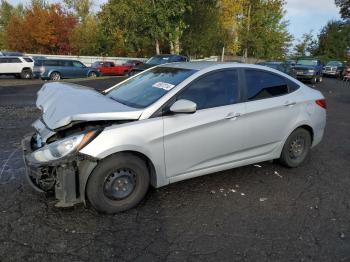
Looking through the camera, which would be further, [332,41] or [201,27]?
[332,41]

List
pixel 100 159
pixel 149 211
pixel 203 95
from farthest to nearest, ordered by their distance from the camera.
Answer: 1. pixel 203 95
2. pixel 149 211
3. pixel 100 159

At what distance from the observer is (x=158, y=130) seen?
409cm

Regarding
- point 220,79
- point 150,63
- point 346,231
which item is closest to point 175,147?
point 220,79

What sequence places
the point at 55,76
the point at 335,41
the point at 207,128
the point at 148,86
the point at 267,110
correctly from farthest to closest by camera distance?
the point at 335,41 → the point at 55,76 → the point at 267,110 → the point at 148,86 → the point at 207,128

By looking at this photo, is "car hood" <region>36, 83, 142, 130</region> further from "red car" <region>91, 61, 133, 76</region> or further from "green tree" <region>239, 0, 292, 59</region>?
"green tree" <region>239, 0, 292, 59</region>

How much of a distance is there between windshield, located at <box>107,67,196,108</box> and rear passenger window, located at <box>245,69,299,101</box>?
2.91ft

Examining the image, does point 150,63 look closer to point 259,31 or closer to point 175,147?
point 175,147

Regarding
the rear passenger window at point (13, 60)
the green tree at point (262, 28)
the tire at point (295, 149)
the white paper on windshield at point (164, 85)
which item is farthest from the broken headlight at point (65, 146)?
the green tree at point (262, 28)

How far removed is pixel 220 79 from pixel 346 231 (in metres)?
2.31

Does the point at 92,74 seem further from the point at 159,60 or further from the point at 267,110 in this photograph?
the point at 267,110

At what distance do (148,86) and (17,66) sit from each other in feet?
76.8

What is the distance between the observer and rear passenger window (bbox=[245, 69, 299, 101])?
16.5 feet

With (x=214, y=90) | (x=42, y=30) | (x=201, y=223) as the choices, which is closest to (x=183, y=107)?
(x=214, y=90)

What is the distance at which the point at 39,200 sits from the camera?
4.30 m
